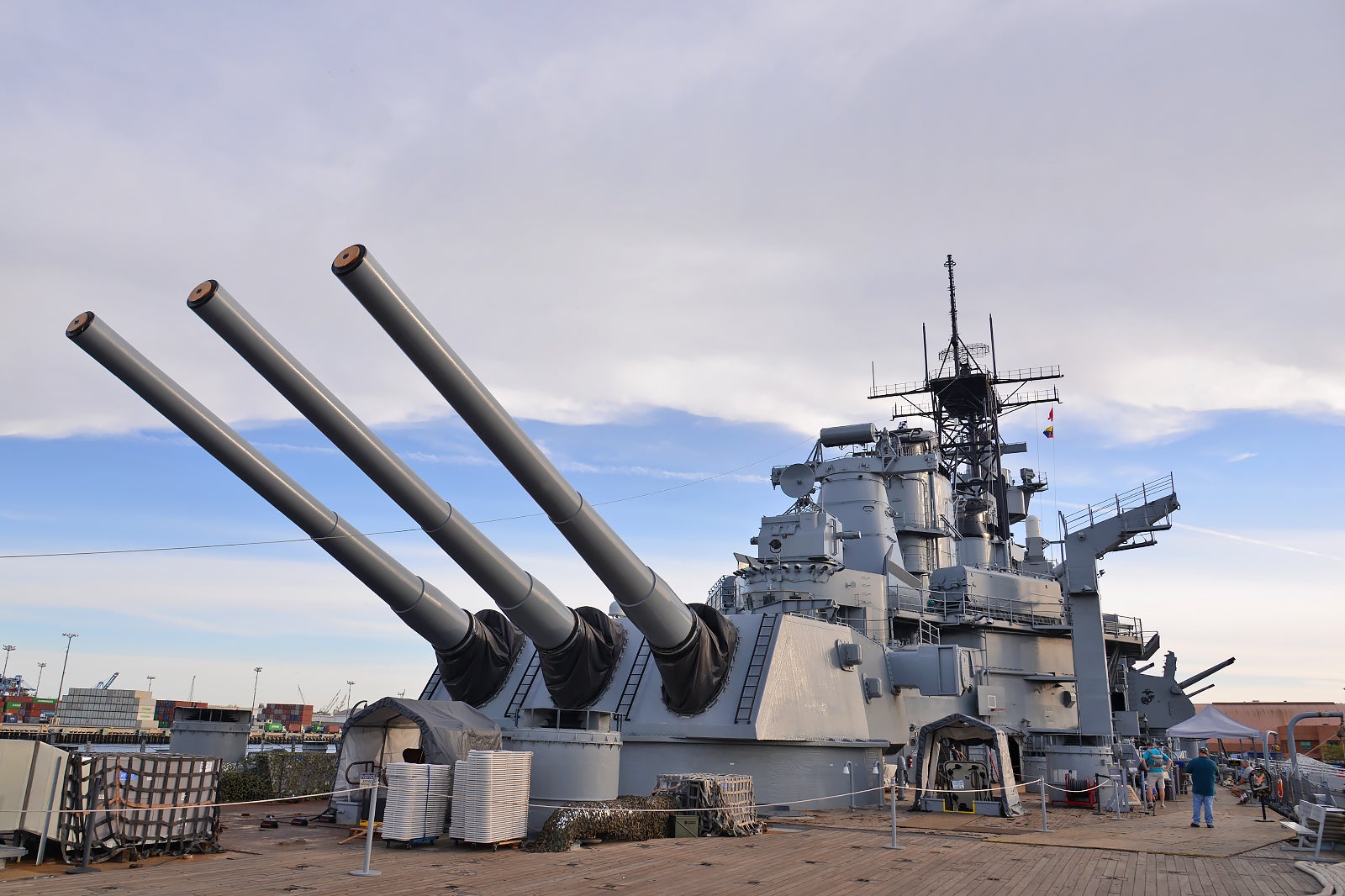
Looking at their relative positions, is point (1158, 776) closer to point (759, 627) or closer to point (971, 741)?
Result: point (971, 741)

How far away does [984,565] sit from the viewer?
26.5 meters

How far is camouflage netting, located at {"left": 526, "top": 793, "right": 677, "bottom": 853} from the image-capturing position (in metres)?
8.17

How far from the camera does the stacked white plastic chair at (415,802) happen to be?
817 cm

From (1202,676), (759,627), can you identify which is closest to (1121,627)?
(1202,676)

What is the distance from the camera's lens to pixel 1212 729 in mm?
14672

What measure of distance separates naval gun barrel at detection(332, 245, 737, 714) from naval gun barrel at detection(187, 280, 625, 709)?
1054 mm

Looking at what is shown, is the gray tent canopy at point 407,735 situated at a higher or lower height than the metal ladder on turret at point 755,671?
lower

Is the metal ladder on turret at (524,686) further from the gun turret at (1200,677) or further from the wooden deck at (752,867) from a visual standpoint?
the gun turret at (1200,677)

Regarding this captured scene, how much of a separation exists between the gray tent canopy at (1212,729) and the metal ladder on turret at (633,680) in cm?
866

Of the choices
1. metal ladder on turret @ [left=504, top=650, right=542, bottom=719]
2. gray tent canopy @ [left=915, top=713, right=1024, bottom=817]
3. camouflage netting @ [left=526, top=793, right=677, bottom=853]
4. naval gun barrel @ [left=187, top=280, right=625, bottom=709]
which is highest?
naval gun barrel @ [left=187, top=280, right=625, bottom=709]

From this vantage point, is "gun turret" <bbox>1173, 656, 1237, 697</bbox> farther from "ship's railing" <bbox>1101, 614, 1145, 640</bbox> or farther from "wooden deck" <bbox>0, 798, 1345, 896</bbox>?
"wooden deck" <bbox>0, 798, 1345, 896</bbox>

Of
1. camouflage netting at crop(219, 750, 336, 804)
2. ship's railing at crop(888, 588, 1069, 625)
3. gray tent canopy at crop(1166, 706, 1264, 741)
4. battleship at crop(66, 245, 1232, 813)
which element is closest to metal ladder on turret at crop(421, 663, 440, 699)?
battleship at crop(66, 245, 1232, 813)

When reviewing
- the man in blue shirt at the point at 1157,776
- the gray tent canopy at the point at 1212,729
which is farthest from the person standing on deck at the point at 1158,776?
the gray tent canopy at the point at 1212,729

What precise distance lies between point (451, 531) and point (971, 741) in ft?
28.1
